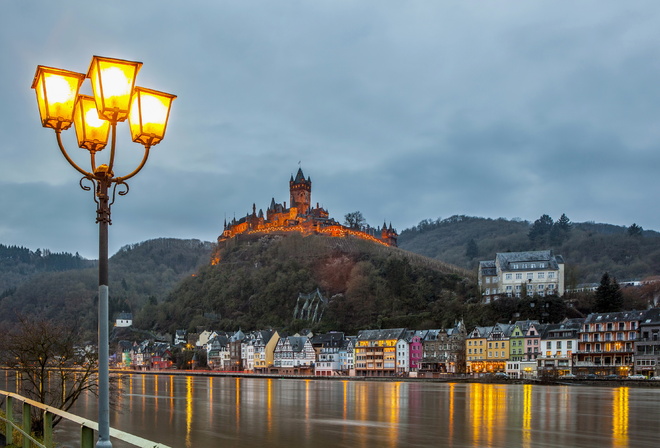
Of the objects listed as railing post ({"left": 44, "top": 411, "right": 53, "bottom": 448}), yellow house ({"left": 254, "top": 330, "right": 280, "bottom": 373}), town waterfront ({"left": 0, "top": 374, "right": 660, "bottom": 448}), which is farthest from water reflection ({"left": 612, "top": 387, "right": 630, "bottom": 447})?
yellow house ({"left": 254, "top": 330, "right": 280, "bottom": 373})

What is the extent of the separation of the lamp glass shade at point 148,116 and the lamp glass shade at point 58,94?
609mm

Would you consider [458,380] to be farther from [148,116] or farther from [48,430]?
[148,116]

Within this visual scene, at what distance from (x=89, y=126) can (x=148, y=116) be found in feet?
2.50

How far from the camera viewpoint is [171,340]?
451ft

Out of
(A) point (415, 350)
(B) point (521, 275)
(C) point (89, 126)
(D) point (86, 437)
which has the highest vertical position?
(C) point (89, 126)

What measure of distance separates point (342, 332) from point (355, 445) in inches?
3185

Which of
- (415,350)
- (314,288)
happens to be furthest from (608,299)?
(314,288)

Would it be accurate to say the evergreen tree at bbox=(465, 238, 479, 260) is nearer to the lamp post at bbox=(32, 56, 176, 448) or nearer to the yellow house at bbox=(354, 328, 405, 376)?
the yellow house at bbox=(354, 328, 405, 376)

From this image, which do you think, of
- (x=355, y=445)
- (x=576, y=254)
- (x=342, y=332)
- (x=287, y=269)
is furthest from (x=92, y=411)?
(x=576, y=254)

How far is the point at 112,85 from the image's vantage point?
6855 millimetres

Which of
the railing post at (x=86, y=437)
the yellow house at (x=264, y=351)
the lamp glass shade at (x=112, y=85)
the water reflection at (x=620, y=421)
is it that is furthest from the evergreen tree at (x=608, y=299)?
the lamp glass shade at (x=112, y=85)

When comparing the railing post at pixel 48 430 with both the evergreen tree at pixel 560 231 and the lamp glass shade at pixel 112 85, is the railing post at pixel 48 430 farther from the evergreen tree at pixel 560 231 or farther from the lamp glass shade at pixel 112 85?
the evergreen tree at pixel 560 231

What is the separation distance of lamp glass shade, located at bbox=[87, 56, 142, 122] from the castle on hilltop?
147755 mm

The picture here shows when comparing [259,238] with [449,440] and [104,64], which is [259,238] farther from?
[104,64]
